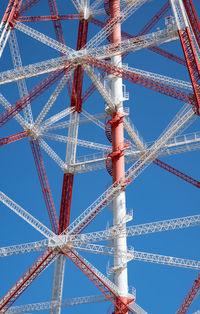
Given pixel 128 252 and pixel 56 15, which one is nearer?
pixel 128 252

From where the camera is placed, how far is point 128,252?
106ft

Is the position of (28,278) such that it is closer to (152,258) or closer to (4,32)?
(152,258)

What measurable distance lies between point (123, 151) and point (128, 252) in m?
5.76

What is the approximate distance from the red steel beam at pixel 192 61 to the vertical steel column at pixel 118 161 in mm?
5656

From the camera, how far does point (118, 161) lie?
3500cm

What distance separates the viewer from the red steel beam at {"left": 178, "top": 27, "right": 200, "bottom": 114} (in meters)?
30.6

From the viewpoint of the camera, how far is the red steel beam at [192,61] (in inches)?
1203

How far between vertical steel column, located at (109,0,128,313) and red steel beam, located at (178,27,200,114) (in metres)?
5.66

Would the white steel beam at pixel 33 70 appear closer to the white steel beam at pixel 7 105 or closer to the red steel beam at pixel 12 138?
the white steel beam at pixel 7 105

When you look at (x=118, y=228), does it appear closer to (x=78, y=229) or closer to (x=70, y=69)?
(x=78, y=229)

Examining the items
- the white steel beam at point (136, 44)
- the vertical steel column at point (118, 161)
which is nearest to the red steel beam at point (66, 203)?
the vertical steel column at point (118, 161)

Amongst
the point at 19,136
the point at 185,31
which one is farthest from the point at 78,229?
the point at 185,31

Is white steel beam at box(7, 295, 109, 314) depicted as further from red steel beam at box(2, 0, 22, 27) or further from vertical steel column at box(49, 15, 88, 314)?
red steel beam at box(2, 0, 22, 27)

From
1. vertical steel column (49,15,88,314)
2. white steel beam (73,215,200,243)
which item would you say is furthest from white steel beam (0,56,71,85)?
white steel beam (73,215,200,243)
